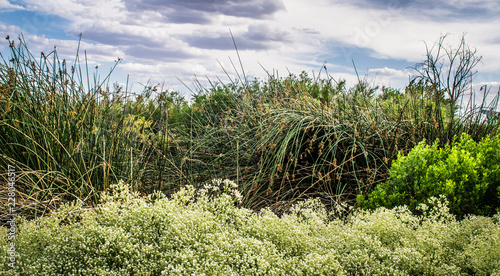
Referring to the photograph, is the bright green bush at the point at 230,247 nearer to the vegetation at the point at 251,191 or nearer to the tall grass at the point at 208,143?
the vegetation at the point at 251,191

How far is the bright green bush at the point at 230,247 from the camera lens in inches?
99.3

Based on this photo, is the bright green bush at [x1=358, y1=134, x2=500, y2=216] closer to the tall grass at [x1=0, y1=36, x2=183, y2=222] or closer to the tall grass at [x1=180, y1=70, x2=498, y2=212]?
the tall grass at [x1=180, y1=70, x2=498, y2=212]

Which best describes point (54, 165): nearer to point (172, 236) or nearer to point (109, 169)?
point (109, 169)

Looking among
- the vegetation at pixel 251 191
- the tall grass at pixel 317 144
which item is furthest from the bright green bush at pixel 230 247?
the tall grass at pixel 317 144

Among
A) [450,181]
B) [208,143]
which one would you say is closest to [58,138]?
[208,143]

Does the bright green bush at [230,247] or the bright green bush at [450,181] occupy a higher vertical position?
the bright green bush at [450,181]

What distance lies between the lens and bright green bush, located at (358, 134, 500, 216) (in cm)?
370

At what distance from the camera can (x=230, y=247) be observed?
2.62 meters

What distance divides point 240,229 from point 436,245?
4.56 ft

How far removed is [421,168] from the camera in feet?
12.6

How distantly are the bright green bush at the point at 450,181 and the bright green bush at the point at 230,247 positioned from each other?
0.61 metres

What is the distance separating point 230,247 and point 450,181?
2182 millimetres

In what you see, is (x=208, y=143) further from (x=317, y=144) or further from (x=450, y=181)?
(x=450, y=181)

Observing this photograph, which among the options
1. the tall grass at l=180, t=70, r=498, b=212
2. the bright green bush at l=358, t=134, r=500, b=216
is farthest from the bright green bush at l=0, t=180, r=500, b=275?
the tall grass at l=180, t=70, r=498, b=212
